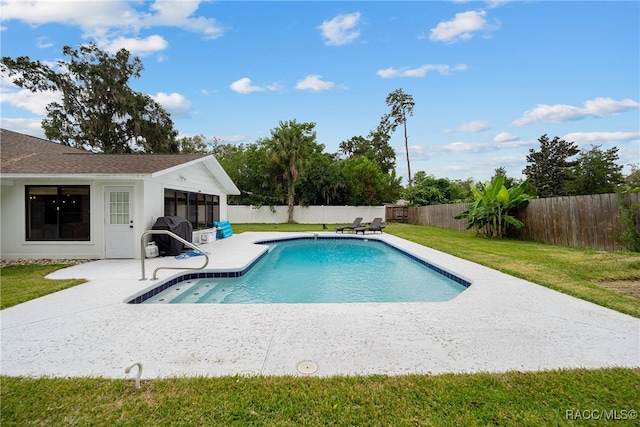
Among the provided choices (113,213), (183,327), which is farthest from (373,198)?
(183,327)

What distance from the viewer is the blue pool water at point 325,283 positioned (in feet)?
19.3

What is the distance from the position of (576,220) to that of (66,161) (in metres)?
16.2

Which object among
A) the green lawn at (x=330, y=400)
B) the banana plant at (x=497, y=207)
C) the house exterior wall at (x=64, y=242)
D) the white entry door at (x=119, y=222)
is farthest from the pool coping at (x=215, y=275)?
the banana plant at (x=497, y=207)

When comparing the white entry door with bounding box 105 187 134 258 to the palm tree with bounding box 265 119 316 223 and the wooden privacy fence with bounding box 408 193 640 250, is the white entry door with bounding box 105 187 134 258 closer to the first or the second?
the wooden privacy fence with bounding box 408 193 640 250

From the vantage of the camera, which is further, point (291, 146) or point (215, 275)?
point (291, 146)

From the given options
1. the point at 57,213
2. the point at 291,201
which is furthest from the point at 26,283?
the point at 291,201

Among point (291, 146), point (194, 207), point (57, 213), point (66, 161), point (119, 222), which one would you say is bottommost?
point (119, 222)

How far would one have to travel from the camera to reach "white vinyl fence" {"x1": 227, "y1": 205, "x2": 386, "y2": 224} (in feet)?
88.5

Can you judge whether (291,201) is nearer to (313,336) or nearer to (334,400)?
(313,336)

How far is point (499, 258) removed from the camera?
27.2 feet

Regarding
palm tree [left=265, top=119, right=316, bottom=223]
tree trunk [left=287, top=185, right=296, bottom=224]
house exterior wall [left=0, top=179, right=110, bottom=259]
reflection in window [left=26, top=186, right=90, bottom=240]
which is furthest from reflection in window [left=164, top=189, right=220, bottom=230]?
tree trunk [left=287, top=185, right=296, bottom=224]

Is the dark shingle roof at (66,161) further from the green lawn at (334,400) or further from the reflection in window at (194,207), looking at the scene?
the green lawn at (334,400)

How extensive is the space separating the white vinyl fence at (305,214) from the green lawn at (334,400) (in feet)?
80.9

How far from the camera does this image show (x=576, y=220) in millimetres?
10188
